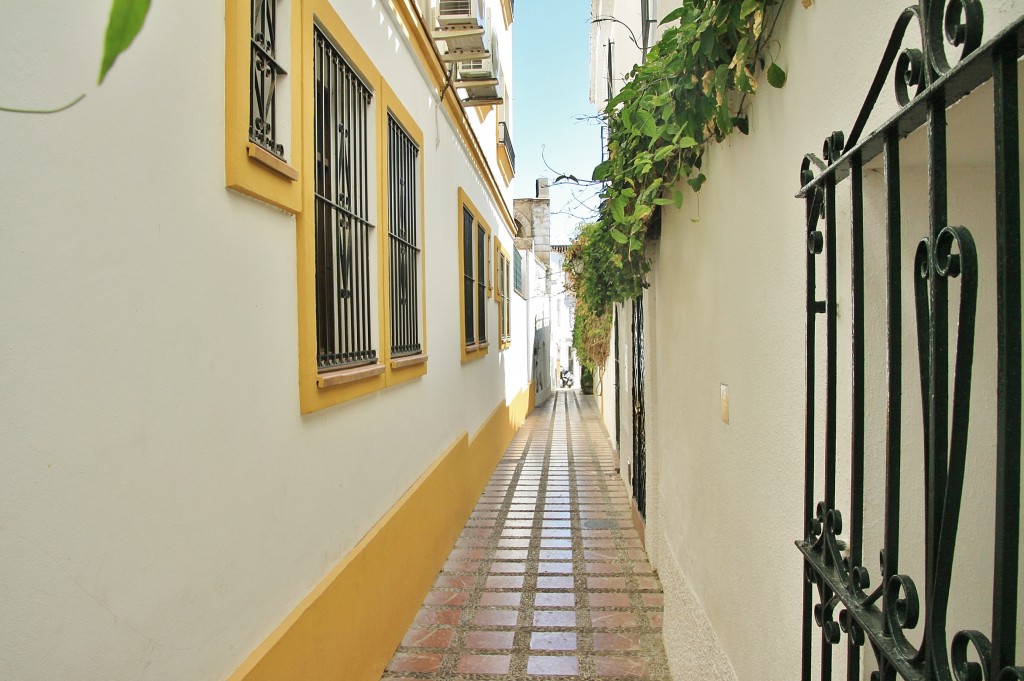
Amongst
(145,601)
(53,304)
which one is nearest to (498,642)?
(145,601)

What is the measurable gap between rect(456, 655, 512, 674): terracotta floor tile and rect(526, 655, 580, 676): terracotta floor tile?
13cm

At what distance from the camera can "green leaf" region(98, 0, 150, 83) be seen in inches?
14.4

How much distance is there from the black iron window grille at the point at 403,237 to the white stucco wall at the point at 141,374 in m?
1.70

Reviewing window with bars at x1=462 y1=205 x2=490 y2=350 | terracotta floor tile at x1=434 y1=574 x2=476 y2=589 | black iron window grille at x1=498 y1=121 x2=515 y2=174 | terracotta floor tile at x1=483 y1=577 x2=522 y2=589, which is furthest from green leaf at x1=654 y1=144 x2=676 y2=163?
black iron window grille at x1=498 y1=121 x2=515 y2=174

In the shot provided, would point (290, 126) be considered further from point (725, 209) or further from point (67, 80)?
point (725, 209)

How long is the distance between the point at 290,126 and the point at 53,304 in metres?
1.50

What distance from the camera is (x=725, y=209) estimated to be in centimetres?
258

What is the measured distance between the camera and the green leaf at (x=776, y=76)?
1.85 meters

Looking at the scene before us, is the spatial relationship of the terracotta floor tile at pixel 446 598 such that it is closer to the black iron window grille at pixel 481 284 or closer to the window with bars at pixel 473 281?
the window with bars at pixel 473 281

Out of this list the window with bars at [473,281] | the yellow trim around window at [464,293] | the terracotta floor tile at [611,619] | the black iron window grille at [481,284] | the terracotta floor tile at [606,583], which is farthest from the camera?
the black iron window grille at [481,284]

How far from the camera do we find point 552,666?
386 cm

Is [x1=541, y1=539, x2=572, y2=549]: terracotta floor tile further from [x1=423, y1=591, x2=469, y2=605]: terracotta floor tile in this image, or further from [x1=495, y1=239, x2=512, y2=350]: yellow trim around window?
[x1=495, y1=239, x2=512, y2=350]: yellow trim around window

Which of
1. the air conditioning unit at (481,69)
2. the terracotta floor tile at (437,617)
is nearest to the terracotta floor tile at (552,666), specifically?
the terracotta floor tile at (437,617)

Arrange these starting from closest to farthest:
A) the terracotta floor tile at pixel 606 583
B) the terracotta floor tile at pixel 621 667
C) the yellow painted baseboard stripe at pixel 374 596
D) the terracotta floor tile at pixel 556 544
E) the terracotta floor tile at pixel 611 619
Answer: the yellow painted baseboard stripe at pixel 374 596 < the terracotta floor tile at pixel 621 667 < the terracotta floor tile at pixel 611 619 < the terracotta floor tile at pixel 606 583 < the terracotta floor tile at pixel 556 544
